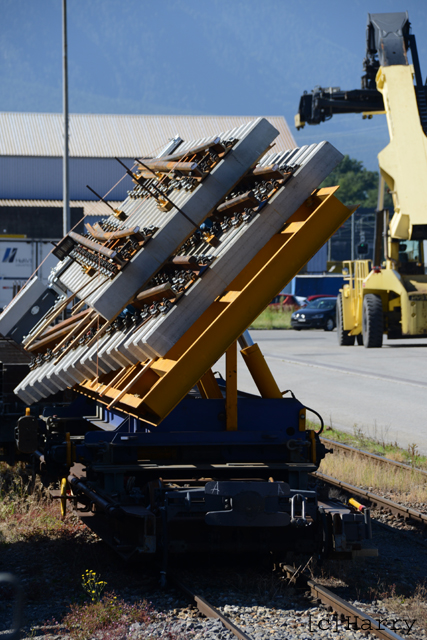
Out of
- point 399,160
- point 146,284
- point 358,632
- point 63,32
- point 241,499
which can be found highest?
point 63,32

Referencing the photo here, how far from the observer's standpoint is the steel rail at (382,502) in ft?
29.3

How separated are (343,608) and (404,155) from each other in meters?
19.5

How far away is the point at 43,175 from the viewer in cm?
5159

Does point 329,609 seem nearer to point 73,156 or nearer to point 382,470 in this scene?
point 382,470

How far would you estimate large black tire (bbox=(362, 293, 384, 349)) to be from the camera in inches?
1009

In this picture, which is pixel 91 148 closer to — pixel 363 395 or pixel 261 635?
pixel 363 395

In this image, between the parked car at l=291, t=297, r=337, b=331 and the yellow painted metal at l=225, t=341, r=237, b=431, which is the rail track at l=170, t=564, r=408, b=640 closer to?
the yellow painted metal at l=225, t=341, r=237, b=431

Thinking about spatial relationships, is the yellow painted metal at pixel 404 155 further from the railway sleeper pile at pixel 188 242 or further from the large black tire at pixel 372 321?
the railway sleeper pile at pixel 188 242

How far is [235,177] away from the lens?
7.24 meters

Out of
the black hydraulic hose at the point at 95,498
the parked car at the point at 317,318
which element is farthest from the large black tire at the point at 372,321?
the black hydraulic hose at the point at 95,498

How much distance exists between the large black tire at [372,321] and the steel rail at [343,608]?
19411 millimetres

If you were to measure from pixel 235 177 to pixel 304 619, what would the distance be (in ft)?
12.1

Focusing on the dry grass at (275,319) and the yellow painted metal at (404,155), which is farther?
the dry grass at (275,319)

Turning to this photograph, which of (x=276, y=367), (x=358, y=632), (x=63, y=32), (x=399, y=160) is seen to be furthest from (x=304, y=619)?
(x=63, y=32)
